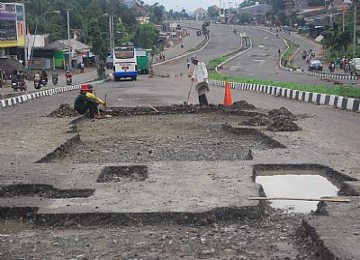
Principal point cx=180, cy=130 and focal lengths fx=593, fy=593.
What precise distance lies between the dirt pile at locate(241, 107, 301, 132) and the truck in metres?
44.7

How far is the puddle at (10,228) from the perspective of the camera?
6.11 m

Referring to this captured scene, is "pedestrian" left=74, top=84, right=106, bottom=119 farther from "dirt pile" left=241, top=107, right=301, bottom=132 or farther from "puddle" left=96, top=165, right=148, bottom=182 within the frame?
"puddle" left=96, top=165, right=148, bottom=182

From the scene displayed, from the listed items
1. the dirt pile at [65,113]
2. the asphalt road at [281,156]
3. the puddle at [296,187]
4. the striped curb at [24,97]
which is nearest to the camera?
the asphalt road at [281,156]

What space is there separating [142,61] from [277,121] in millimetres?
47849

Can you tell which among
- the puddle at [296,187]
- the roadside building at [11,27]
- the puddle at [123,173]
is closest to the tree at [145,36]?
the roadside building at [11,27]

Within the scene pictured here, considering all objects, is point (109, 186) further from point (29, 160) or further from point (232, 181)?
point (29, 160)

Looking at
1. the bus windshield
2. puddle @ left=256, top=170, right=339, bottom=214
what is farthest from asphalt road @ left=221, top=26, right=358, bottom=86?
puddle @ left=256, top=170, right=339, bottom=214

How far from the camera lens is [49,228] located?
6117mm

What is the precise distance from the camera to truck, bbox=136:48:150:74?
59581mm

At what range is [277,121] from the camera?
13523 millimetres

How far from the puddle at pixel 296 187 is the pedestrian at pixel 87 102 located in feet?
26.6

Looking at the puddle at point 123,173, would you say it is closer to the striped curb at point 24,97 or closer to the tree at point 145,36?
the striped curb at point 24,97

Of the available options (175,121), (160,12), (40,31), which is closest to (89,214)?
(175,121)

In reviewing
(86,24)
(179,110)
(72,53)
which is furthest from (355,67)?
(86,24)
